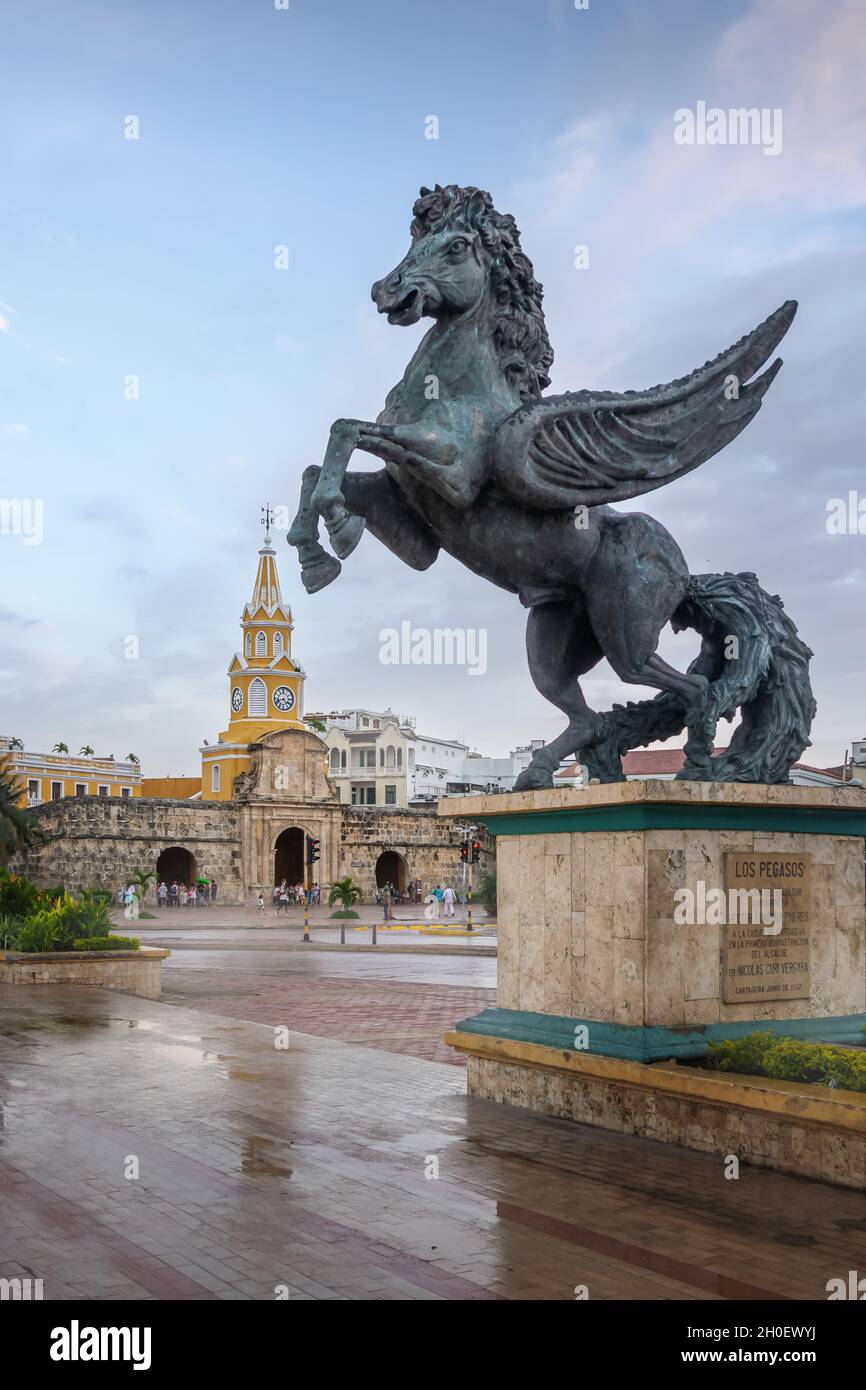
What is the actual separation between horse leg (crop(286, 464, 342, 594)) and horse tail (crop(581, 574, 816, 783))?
73.9 inches

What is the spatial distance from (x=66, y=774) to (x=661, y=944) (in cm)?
5540

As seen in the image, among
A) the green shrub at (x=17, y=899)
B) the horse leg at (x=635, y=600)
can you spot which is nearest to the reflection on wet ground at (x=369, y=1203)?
the horse leg at (x=635, y=600)

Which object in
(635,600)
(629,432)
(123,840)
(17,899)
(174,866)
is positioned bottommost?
(174,866)

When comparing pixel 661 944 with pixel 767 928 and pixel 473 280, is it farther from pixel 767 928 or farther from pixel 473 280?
pixel 473 280

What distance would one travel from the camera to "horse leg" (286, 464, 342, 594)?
5414mm

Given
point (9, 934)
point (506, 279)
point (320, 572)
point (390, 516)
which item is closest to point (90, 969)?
point (9, 934)

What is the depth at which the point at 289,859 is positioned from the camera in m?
52.8

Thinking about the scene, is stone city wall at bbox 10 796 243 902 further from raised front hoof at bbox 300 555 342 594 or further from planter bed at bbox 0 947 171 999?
raised front hoof at bbox 300 555 342 594

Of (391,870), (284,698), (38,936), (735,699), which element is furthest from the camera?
(284,698)

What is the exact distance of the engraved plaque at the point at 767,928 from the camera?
577 cm

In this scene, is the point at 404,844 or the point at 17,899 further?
the point at 404,844

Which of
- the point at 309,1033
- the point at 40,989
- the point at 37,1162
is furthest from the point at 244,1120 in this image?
the point at 40,989

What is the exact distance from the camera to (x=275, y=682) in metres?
53.8

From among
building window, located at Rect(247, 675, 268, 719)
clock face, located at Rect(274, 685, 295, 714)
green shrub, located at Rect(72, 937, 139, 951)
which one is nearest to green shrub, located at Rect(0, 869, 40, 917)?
green shrub, located at Rect(72, 937, 139, 951)
